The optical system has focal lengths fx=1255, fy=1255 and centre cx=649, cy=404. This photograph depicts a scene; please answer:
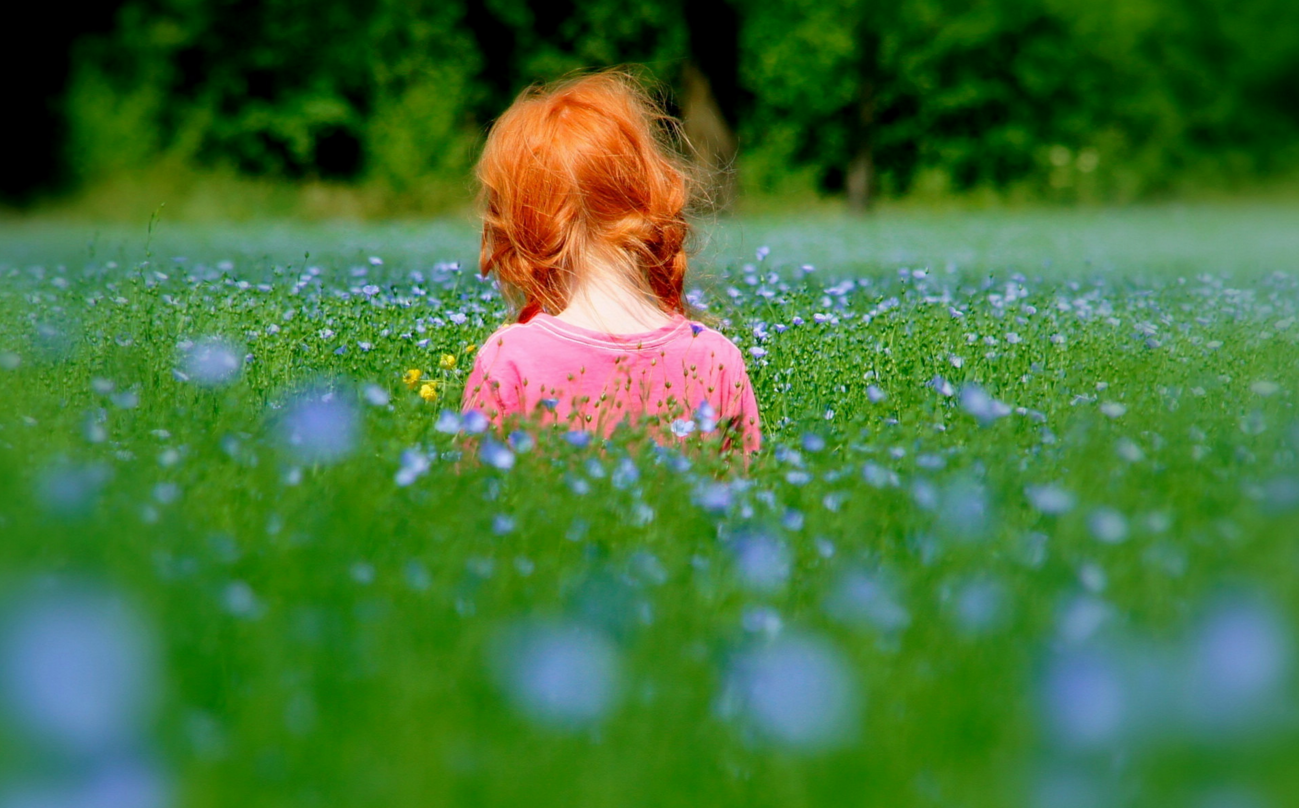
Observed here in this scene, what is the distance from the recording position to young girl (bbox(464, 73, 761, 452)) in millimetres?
3227

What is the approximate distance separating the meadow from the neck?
1.58 ft

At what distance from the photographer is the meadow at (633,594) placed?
54.4 inches

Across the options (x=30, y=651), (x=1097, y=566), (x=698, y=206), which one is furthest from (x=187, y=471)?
(x=698, y=206)

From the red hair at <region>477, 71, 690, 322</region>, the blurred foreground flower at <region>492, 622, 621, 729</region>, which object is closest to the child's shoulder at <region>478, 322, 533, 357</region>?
the red hair at <region>477, 71, 690, 322</region>

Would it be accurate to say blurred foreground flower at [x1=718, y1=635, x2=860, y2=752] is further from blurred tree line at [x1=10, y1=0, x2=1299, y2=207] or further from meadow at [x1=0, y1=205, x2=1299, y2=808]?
blurred tree line at [x1=10, y1=0, x2=1299, y2=207]

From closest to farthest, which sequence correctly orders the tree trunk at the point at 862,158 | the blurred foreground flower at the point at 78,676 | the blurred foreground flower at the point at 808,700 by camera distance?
the blurred foreground flower at the point at 78,676 → the blurred foreground flower at the point at 808,700 → the tree trunk at the point at 862,158

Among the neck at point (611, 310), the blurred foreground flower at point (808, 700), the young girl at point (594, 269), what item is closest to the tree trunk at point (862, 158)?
the young girl at point (594, 269)

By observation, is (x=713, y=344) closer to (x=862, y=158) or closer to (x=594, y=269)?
(x=594, y=269)

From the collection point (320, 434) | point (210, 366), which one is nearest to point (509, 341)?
point (210, 366)

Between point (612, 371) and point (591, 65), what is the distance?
21.9 meters

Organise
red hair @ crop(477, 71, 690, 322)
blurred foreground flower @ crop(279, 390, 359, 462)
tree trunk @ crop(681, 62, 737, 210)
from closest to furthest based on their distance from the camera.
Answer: blurred foreground flower @ crop(279, 390, 359, 462)
red hair @ crop(477, 71, 690, 322)
tree trunk @ crop(681, 62, 737, 210)

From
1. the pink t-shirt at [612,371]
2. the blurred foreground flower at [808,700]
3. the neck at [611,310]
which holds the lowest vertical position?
the pink t-shirt at [612,371]

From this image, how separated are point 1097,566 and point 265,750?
130 cm

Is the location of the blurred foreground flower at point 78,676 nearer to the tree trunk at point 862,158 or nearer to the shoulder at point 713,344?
the shoulder at point 713,344
